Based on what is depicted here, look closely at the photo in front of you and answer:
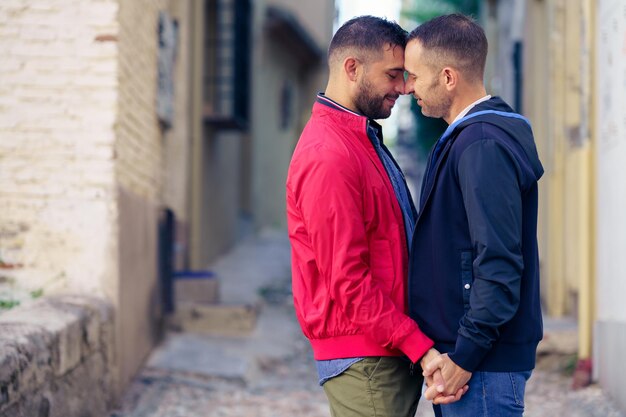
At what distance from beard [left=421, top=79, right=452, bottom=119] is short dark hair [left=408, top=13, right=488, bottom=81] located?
65mm

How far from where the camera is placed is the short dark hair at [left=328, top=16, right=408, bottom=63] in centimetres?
286

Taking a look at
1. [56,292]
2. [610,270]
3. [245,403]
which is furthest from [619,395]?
[56,292]

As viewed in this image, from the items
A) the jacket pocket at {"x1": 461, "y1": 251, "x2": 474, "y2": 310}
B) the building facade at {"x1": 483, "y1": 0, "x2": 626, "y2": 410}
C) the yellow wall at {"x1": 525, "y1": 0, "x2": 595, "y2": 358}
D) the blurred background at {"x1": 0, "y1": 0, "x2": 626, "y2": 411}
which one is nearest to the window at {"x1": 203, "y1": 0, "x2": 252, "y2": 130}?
the blurred background at {"x1": 0, "y1": 0, "x2": 626, "y2": 411}

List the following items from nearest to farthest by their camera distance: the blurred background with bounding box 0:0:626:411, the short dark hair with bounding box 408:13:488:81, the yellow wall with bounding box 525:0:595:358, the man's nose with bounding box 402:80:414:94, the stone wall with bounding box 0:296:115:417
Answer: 1. the short dark hair with bounding box 408:13:488:81
2. the man's nose with bounding box 402:80:414:94
3. the stone wall with bounding box 0:296:115:417
4. the blurred background with bounding box 0:0:626:411
5. the yellow wall with bounding box 525:0:595:358

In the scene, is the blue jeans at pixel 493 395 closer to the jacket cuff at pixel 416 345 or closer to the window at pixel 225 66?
the jacket cuff at pixel 416 345

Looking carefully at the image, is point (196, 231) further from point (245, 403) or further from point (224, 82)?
point (245, 403)

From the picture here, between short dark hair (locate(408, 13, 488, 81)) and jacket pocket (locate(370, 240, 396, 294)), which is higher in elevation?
short dark hair (locate(408, 13, 488, 81))

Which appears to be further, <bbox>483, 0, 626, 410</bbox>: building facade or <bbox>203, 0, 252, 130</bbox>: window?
<bbox>203, 0, 252, 130</bbox>: window

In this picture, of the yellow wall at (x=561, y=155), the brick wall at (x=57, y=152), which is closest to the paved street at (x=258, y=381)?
the yellow wall at (x=561, y=155)

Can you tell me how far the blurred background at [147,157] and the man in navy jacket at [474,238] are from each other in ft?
8.09

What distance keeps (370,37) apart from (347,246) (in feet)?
2.34

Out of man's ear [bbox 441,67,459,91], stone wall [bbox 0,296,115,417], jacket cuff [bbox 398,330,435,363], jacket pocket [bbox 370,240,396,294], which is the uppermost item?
man's ear [bbox 441,67,459,91]

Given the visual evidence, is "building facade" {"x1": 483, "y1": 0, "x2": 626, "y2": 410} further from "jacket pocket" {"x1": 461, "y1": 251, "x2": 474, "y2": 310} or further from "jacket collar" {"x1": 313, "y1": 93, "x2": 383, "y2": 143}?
"jacket pocket" {"x1": 461, "y1": 251, "x2": 474, "y2": 310}

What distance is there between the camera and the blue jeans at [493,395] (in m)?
2.48
